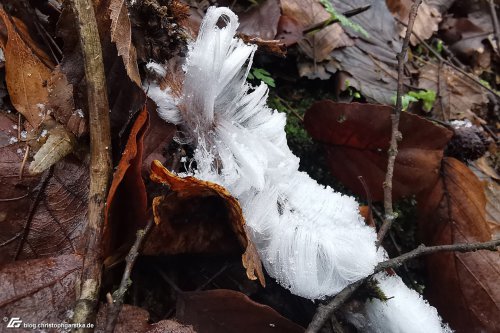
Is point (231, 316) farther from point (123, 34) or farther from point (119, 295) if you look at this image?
point (123, 34)

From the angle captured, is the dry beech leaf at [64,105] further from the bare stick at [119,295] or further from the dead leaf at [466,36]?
the dead leaf at [466,36]

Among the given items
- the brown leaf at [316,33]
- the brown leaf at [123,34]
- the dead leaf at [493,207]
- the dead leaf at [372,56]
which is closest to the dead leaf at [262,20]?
the brown leaf at [316,33]

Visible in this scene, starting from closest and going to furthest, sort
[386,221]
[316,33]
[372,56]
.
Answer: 1. [386,221]
2. [316,33]
3. [372,56]

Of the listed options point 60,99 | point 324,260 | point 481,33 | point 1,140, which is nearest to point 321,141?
point 324,260

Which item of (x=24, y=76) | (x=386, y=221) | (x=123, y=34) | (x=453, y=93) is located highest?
(x=123, y=34)

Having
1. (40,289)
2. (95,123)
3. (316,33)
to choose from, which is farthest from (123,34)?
(316,33)

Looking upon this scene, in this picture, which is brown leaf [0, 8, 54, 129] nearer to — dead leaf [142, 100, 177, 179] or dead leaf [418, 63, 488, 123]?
dead leaf [142, 100, 177, 179]

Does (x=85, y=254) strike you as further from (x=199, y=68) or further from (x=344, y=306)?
(x=344, y=306)
